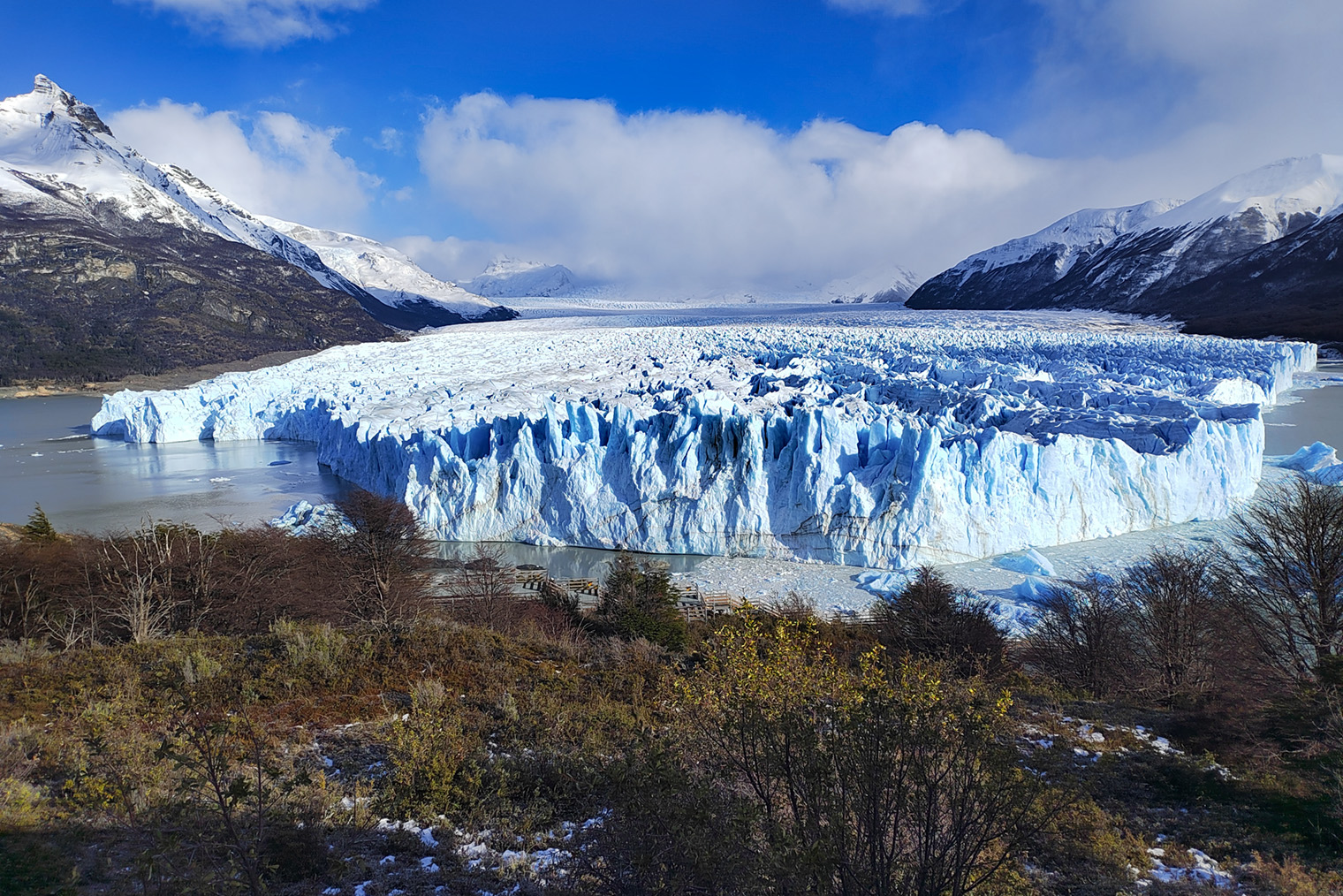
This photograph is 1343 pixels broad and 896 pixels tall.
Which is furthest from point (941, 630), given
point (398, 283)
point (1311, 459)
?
point (398, 283)

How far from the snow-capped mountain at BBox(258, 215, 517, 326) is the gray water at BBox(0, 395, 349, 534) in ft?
254

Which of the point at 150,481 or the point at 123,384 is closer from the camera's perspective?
the point at 150,481

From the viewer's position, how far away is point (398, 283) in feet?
427

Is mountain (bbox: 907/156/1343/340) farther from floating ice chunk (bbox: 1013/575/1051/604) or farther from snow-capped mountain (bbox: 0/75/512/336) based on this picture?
snow-capped mountain (bbox: 0/75/512/336)

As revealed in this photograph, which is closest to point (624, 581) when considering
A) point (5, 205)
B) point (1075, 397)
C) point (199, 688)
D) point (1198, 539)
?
point (199, 688)

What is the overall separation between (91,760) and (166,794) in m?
0.78

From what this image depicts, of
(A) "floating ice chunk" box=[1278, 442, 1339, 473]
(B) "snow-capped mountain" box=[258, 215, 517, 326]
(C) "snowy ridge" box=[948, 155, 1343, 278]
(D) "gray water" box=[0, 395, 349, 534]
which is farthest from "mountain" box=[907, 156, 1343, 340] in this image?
(B) "snow-capped mountain" box=[258, 215, 517, 326]

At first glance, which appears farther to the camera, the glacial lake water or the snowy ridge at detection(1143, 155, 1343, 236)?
the snowy ridge at detection(1143, 155, 1343, 236)

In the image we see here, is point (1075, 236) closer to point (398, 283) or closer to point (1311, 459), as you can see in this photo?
point (1311, 459)

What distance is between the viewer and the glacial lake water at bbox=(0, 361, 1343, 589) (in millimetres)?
15125

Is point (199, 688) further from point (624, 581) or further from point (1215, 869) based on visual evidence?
point (1215, 869)

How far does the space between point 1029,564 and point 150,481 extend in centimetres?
2538

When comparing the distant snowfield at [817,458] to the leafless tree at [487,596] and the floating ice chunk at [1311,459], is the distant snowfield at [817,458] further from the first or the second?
the leafless tree at [487,596]

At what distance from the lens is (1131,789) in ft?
15.8
